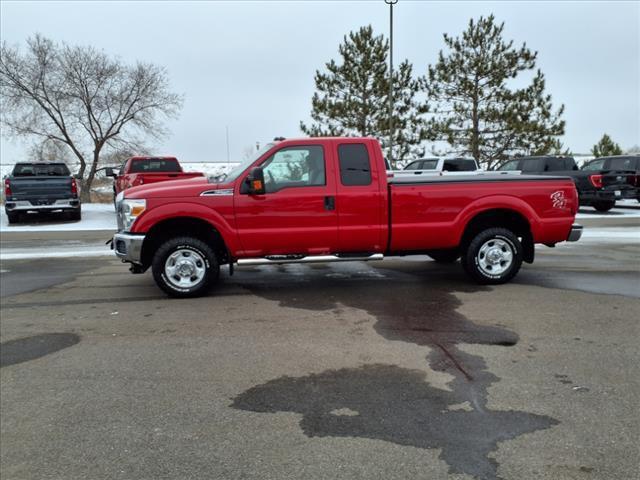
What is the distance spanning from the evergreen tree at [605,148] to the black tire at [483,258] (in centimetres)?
3170

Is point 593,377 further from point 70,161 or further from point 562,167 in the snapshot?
point 70,161

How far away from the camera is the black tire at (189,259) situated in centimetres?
664

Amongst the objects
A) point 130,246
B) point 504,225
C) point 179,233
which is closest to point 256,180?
point 179,233

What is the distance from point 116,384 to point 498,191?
5.26 metres

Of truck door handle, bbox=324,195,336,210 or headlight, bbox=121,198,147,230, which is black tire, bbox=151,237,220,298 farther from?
truck door handle, bbox=324,195,336,210

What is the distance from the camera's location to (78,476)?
9.41 feet

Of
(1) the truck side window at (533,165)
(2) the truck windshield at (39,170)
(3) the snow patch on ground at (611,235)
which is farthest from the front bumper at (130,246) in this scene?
(1) the truck side window at (533,165)

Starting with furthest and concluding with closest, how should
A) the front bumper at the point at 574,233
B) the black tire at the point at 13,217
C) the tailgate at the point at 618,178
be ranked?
the tailgate at the point at 618,178, the black tire at the point at 13,217, the front bumper at the point at 574,233

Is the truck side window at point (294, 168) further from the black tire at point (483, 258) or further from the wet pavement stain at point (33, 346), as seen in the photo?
the wet pavement stain at point (33, 346)

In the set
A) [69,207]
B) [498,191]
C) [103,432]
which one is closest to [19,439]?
[103,432]

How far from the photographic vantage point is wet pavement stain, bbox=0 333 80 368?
15.6 ft

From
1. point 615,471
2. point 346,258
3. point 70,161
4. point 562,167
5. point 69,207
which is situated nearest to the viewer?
point 615,471

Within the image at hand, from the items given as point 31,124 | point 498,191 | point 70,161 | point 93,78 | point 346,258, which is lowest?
point 346,258

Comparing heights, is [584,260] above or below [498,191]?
below
